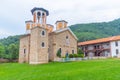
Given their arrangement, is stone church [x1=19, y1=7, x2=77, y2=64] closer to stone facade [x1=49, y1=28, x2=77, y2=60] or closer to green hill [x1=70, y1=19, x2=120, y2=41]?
stone facade [x1=49, y1=28, x2=77, y2=60]

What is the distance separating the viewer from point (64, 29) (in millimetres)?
36125

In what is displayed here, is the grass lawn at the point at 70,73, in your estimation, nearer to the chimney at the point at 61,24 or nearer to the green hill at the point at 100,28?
the chimney at the point at 61,24

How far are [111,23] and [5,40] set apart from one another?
212 feet

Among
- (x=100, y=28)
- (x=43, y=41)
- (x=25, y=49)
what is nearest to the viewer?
(x=43, y=41)

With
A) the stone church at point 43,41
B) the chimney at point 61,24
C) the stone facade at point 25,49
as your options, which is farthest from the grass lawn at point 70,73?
the chimney at point 61,24

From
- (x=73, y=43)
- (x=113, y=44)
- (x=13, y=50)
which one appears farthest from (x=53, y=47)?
(x=13, y=50)

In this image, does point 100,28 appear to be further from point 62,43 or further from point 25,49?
point 25,49

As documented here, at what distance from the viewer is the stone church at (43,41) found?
101ft

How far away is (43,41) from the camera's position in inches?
1240

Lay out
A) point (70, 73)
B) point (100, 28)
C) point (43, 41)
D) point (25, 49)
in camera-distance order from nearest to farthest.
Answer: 1. point (70, 73)
2. point (43, 41)
3. point (25, 49)
4. point (100, 28)

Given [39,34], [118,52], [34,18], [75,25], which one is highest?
[75,25]

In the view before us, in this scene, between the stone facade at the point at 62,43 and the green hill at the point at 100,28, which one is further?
the green hill at the point at 100,28

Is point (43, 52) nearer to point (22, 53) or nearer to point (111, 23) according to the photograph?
point (22, 53)

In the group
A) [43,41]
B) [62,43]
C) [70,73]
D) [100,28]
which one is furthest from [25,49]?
[100,28]
